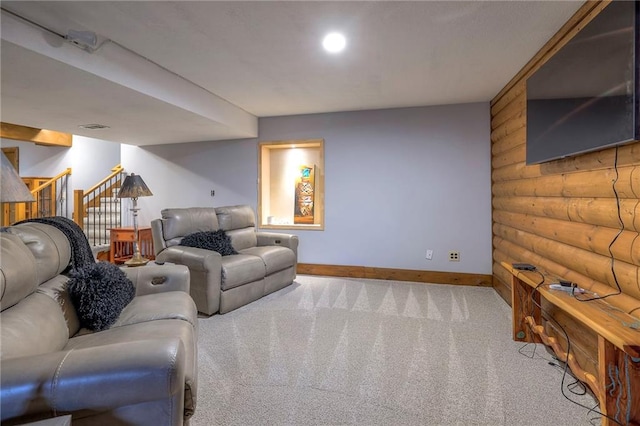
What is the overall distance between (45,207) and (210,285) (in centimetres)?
660

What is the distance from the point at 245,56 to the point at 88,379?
264cm

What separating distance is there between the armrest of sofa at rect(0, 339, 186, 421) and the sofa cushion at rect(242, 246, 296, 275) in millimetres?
2685

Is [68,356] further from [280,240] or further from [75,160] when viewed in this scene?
[75,160]

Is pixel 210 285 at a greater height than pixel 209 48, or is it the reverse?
pixel 209 48

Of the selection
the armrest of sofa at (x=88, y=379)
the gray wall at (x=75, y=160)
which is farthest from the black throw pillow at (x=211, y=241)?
the gray wall at (x=75, y=160)

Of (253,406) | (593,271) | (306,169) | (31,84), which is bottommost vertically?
(253,406)

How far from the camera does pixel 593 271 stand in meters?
1.97

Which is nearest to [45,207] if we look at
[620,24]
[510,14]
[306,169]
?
[306,169]

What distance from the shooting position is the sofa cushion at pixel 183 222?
3584mm

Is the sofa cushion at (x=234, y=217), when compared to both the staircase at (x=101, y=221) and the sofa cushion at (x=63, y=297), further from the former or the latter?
the staircase at (x=101, y=221)


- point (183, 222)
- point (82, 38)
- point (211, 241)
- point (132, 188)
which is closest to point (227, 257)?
point (211, 241)

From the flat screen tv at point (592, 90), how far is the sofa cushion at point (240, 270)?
2.75 m

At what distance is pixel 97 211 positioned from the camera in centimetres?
684

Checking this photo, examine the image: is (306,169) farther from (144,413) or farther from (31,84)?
(144,413)
